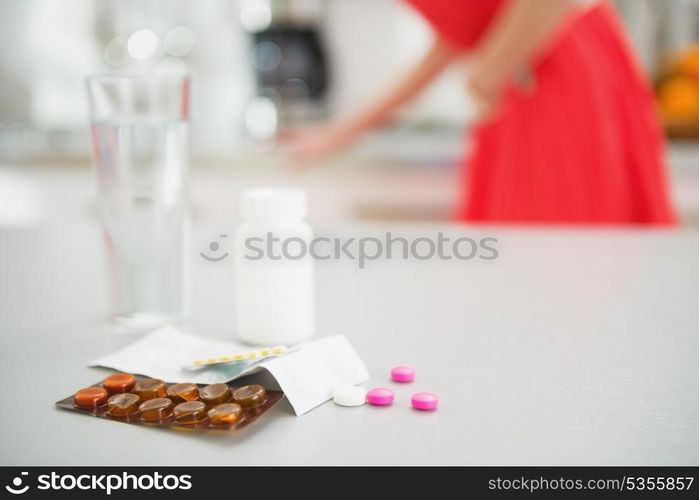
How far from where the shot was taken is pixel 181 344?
0.55 meters

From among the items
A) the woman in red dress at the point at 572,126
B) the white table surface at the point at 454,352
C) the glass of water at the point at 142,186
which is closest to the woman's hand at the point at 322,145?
the woman in red dress at the point at 572,126

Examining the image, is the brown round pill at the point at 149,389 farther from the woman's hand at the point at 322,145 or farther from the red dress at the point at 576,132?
the woman's hand at the point at 322,145

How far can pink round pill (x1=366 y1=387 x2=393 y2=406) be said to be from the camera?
1.46 feet

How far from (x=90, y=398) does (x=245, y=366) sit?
3.5 inches

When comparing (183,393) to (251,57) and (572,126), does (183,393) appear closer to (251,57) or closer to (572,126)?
(572,126)

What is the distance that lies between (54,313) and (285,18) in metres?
1.73

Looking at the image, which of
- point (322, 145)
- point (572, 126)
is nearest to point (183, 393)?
point (572, 126)

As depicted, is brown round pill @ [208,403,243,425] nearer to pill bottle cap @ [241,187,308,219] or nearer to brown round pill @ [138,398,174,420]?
brown round pill @ [138,398,174,420]

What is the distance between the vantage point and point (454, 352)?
0.55m

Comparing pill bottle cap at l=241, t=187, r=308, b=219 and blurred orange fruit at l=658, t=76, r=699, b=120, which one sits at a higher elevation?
blurred orange fruit at l=658, t=76, r=699, b=120

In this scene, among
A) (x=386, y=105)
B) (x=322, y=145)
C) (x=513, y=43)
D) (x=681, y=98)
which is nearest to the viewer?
(x=513, y=43)

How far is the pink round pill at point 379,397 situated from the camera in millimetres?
446

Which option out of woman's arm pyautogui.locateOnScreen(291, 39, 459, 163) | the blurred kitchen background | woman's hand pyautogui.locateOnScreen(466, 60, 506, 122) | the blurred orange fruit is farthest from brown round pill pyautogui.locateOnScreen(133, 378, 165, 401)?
the blurred orange fruit

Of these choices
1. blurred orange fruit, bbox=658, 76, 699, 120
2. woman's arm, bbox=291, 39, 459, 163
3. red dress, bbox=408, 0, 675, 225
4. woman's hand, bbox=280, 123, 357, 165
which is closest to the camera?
red dress, bbox=408, 0, 675, 225
